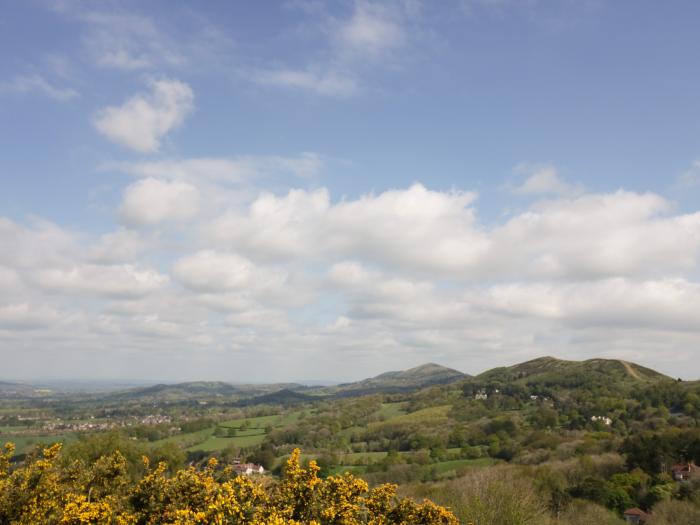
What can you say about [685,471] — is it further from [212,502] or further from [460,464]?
[212,502]

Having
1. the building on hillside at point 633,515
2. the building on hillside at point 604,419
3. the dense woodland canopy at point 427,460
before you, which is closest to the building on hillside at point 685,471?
the dense woodland canopy at point 427,460

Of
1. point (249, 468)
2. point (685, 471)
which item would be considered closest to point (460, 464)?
point (685, 471)

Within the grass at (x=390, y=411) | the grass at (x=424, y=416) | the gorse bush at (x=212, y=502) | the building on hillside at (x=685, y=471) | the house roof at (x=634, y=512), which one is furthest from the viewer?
Result: the grass at (x=390, y=411)

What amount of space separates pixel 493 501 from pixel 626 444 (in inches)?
2088

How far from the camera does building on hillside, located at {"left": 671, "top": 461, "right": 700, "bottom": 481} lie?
62669mm

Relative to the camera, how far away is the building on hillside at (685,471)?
206 ft

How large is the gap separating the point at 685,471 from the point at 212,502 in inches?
3078

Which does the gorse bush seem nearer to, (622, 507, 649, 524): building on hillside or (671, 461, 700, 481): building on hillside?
(622, 507, 649, 524): building on hillside

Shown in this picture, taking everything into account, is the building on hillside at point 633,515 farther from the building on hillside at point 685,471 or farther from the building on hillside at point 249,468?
the building on hillside at point 249,468

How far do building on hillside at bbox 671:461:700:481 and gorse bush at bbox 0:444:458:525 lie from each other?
213 ft

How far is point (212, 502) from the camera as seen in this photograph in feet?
43.1

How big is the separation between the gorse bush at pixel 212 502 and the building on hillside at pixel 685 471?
64.9 m

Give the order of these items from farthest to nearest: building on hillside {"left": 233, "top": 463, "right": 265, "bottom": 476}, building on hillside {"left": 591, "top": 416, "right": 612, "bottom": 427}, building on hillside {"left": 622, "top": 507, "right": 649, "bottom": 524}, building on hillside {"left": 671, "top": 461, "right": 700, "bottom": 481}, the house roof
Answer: building on hillside {"left": 591, "top": 416, "right": 612, "bottom": 427} → building on hillside {"left": 233, "top": 463, "right": 265, "bottom": 476} → building on hillside {"left": 671, "top": 461, "right": 700, "bottom": 481} → the house roof → building on hillside {"left": 622, "top": 507, "right": 649, "bottom": 524}

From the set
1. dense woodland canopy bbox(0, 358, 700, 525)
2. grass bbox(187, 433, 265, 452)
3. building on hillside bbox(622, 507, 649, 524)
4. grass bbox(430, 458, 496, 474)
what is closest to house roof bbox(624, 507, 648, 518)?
building on hillside bbox(622, 507, 649, 524)
